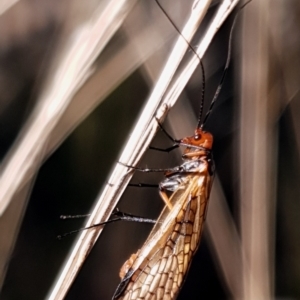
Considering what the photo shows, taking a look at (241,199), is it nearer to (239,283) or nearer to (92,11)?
(239,283)

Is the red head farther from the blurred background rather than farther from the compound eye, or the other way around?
the blurred background

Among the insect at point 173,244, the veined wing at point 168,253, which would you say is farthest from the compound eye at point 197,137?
the veined wing at point 168,253

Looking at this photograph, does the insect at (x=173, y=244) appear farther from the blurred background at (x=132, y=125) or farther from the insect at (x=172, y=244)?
the blurred background at (x=132, y=125)

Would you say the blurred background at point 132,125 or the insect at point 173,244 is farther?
the blurred background at point 132,125

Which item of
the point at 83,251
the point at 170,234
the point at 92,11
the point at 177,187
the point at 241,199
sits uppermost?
the point at 92,11

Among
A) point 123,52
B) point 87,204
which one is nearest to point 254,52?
point 123,52

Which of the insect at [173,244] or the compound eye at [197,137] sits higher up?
the compound eye at [197,137]
